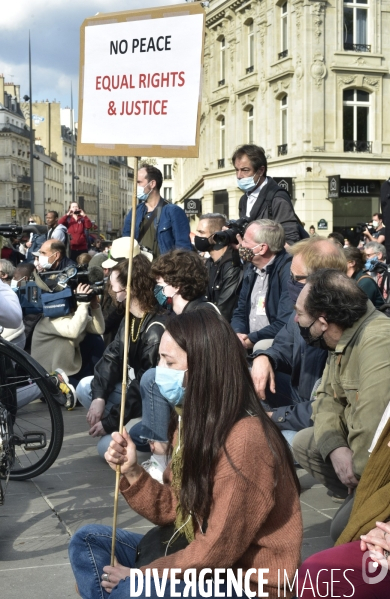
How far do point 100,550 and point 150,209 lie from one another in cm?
550

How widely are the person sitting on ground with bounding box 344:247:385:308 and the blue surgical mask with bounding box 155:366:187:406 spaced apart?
4.26 m

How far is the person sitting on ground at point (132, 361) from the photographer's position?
6.19 m

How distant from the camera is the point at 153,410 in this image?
5664mm

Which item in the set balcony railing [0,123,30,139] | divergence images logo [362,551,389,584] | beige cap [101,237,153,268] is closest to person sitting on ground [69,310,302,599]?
divergence images logo [362,551,389,584]

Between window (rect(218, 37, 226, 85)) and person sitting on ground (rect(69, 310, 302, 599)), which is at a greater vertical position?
window (rect(218, 37, 226, 85))

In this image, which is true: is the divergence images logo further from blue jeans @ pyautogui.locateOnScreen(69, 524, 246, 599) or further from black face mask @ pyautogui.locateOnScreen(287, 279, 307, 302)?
black face mask @ pyautogui.locateOnScreen(287, 279, 307, 302)

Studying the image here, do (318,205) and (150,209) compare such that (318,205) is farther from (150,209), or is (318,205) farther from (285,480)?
(285,480)

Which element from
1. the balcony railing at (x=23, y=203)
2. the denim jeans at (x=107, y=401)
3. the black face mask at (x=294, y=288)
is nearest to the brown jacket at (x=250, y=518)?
the black face mask at (x=294, y=288)

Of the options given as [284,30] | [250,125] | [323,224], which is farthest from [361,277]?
[250,125]

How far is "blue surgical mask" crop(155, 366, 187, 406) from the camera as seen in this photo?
324 cm

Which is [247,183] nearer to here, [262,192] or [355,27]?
[262,192]

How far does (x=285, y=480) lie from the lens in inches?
118

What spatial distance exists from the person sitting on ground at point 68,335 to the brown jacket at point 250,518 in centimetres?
572

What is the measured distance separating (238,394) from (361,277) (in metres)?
5.05
